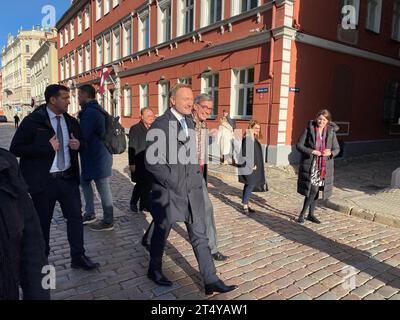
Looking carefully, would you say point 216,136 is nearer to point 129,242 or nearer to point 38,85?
point 129,242

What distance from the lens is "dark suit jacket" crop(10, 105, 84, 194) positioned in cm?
327

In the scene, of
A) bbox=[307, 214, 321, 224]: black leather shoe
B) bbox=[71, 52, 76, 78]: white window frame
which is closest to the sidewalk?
bbox=[307, 214, 321, 224]: black leather shoe

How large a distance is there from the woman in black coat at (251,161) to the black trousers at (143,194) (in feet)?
5.54

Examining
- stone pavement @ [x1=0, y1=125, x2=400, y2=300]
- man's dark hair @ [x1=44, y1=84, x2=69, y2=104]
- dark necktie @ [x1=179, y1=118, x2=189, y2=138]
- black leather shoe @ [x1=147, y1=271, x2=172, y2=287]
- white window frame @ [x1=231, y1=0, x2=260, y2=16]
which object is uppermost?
white window frame @ [x1=231, y1=0, x2=260, y2=16]

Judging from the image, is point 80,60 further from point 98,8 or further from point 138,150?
point 138,150

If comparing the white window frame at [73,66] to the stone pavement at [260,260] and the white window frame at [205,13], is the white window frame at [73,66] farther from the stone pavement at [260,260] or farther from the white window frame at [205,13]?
the stone pavement at [260,260]

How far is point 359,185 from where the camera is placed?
329 inches

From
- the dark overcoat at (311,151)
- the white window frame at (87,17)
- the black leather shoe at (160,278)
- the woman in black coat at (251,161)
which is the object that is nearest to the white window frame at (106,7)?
the white window frame at (87,17)

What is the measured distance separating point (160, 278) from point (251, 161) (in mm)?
3056

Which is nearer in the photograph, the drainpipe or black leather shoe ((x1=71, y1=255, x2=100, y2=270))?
black leather shoe ((x1=71, y1=255, x2=100, y2=270))

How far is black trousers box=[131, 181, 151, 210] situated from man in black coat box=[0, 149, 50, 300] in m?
3.86

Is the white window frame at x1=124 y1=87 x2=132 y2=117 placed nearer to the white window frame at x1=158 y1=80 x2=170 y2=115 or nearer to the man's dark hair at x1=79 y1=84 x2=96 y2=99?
the white window frame at x1=158 y1=80 x2=170 y2=115

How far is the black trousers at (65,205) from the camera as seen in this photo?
3391 millimetres
